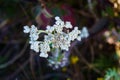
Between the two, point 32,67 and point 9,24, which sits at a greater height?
point 9,24

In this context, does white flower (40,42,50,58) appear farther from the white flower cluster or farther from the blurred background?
the blurred background

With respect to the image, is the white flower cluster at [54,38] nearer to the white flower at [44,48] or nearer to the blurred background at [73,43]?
the white flower at [44,48]

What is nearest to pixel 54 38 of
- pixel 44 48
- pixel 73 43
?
pixel 44 48

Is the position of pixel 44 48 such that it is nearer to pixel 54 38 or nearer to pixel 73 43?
pixel 54 38

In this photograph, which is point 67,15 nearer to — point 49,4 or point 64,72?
point 49,4

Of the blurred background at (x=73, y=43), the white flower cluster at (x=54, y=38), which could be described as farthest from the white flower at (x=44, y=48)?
the blurred background at (x=73, y=43)

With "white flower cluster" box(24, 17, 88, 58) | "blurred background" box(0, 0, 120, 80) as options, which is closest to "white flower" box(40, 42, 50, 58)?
"white flower cluster" box(24, 17, 88, 58)

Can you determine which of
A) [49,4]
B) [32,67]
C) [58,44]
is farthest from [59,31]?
[32,67]

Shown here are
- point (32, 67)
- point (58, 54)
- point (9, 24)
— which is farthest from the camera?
point (9, 24)
